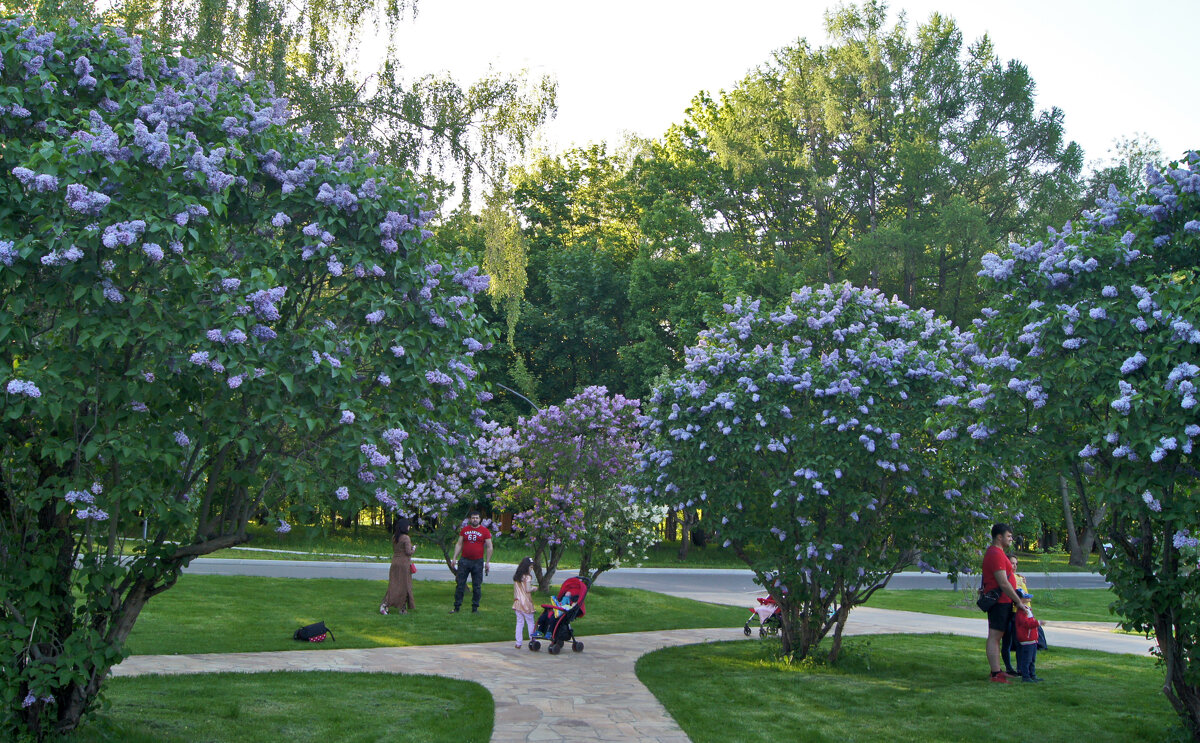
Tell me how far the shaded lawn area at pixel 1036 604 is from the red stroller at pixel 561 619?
11471 mm

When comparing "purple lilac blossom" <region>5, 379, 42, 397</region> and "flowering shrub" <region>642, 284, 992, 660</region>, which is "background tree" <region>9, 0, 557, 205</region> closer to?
"flowering shrub" <region>642, 284, 992, 660</region>

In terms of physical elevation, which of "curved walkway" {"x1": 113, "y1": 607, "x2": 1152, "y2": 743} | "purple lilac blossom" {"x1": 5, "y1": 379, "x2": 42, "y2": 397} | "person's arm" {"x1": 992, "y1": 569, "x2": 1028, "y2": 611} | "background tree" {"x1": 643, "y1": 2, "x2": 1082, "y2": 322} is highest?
"background tree" {"x1": 643, "y1": 2, "x2": 1082, "y2": 322}

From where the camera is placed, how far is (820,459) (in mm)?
10797

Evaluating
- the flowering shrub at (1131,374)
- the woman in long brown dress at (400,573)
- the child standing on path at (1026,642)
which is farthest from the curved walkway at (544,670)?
the flowering shrub at (1131,374)

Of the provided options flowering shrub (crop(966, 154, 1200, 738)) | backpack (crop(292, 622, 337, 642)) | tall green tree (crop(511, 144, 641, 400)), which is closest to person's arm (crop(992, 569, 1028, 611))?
flowering shrub (crop(966, 154, 1200, 738))

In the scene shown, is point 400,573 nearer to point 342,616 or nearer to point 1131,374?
point 342,616

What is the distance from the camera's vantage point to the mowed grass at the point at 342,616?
13461mm

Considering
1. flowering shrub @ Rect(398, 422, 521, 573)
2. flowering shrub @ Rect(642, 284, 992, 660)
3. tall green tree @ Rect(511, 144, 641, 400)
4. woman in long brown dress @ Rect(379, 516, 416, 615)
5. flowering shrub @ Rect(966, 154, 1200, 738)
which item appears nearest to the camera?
flowering shrub @ Rect(966, 154, 1200, 738)

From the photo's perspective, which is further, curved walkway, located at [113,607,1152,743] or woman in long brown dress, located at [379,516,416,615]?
woman in long brown dress, located at [379,516,416,615]

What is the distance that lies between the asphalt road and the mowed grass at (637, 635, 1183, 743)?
33.7 ft

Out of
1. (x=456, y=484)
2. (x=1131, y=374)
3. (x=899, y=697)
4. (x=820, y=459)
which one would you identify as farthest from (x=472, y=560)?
(x=1131, y=374)

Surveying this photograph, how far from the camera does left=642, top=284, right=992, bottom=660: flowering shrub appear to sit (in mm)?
10945

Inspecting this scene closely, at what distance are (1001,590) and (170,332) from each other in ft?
31.1

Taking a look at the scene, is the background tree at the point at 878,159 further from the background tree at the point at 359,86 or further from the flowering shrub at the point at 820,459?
the flowering shrub at the point at 820,459
